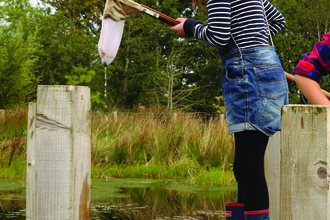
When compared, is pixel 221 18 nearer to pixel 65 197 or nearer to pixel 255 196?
pixel 255 196

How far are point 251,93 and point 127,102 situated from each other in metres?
22.9

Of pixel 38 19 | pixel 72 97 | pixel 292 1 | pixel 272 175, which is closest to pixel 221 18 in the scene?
pixel 72 97

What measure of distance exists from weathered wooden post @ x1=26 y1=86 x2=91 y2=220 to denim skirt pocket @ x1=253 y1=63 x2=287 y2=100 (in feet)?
2.49

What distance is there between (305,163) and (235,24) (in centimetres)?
97

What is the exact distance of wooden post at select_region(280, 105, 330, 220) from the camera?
1101 mm

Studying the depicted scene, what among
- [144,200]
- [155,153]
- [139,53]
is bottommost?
[144,200]

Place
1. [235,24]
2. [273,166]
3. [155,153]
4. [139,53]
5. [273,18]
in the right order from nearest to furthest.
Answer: [235,24], [273,18], [273,166], [155,153], [139,53]

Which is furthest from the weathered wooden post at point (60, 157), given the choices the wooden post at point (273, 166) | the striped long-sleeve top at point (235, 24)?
the wooden post at point (273, 166)

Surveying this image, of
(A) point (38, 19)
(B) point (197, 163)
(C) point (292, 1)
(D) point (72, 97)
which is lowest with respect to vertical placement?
(B) point (197, 163)

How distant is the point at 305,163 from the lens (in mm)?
1121

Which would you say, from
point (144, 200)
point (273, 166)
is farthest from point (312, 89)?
point (144, 200)

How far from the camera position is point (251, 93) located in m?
1.80

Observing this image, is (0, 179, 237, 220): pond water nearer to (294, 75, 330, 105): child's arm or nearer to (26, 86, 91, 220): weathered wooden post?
(26, 86, 91, 220): weathered wooden post

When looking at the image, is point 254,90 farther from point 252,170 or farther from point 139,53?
point 139,53
